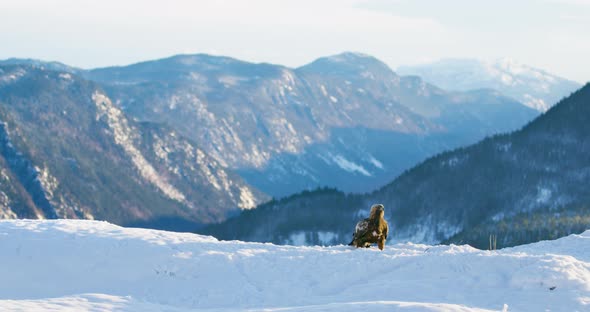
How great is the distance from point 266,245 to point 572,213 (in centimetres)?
14950

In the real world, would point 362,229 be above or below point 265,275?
above

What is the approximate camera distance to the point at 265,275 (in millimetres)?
40156

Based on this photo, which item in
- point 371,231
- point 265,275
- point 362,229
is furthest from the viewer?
point 362,229

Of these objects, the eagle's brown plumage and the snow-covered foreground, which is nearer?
the snow-covered foreground

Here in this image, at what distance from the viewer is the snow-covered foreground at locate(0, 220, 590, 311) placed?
34.9 metres

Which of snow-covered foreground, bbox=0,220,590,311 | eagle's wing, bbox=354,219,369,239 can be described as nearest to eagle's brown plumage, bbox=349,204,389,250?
eagle's wing, bbox=354,219,369,239

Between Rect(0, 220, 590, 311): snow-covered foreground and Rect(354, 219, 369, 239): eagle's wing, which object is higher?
Rect(354, 219, 369, 239): eagle's wing

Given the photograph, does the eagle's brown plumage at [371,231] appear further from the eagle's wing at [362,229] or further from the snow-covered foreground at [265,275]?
the snow-covered foreground at [265,275]

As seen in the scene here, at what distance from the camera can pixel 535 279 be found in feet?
119

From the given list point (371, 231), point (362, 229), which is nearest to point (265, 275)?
point (362, 229)

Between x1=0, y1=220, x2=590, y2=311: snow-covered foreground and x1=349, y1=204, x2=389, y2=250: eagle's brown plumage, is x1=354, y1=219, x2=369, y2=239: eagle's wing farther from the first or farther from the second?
x1=0, y1=220, x2=590, y2=311: snow-covered foreground

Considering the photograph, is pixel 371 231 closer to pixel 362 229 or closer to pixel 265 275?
pixel 362 229

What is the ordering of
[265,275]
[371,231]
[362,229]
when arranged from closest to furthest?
[265,275]
[371,231]
[362,229]

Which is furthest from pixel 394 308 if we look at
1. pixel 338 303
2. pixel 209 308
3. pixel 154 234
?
pixel 154 234
